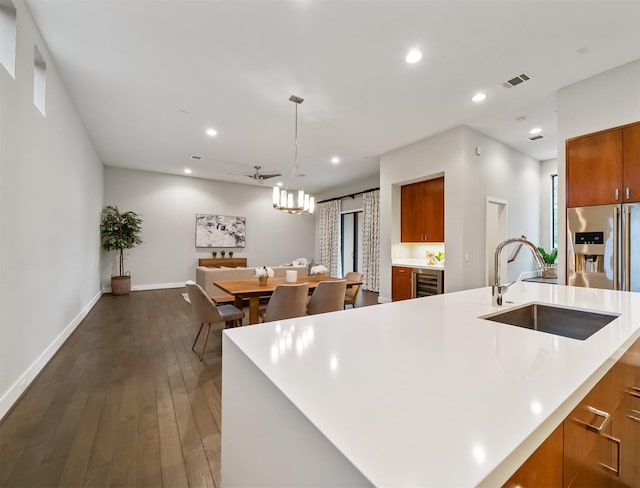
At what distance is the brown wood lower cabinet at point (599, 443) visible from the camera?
2.00ft

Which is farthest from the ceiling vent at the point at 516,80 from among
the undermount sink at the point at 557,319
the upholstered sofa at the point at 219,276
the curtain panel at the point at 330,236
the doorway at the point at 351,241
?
the curtain panel at the point at 330,236

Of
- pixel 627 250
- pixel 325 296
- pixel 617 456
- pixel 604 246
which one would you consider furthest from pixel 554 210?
pixel 617 456

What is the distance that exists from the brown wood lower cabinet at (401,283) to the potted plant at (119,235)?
591 cm

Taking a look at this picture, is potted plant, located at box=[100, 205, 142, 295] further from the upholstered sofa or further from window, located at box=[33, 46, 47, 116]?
window, located at box=[33, 46, 47, 116]

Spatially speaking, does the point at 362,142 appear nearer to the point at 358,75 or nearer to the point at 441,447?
the point at 358,75

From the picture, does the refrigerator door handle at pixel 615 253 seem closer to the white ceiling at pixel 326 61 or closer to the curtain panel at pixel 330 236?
the white ceiling at pixel 326 61

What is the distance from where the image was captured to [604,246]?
3.08m

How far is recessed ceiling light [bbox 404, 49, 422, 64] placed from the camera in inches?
113

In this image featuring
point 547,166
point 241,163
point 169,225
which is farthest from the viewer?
point 169,225

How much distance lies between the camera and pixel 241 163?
6797 mm

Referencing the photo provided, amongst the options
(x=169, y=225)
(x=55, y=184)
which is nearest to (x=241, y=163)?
(x=169, y=225)

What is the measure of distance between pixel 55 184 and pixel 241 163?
398cm

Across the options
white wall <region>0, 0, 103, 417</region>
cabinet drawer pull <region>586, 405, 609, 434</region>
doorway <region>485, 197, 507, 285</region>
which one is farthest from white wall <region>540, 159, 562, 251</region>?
white wall <region>0, 0, 103, 417</region>

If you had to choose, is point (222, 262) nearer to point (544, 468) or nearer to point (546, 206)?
point (546, 206)
